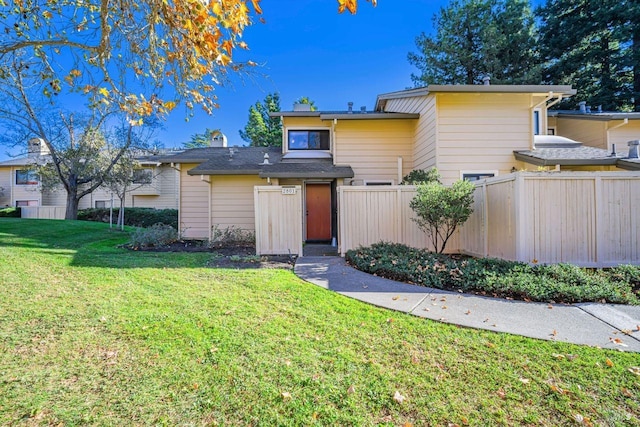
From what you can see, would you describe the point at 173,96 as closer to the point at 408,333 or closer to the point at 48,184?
the point at 408,333

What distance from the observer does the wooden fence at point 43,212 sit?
2041 centimetres

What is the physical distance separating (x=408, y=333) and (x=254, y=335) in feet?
5.69

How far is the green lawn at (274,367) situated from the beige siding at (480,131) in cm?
666

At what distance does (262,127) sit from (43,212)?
17.7 m

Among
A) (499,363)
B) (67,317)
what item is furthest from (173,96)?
(499,363)

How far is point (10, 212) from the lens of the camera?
19953 mm

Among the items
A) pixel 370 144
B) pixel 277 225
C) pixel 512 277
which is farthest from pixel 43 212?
pixel 512 277

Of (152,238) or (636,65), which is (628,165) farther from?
(636,65)

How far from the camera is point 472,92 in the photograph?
29.3 feet

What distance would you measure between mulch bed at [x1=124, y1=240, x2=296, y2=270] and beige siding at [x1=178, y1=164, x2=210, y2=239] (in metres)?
1.11

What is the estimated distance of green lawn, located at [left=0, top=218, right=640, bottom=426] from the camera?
7.40 feet

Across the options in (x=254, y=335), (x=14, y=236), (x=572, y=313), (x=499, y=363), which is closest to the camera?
(x=499, y=363)

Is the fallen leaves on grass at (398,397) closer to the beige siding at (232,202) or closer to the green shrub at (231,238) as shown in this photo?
the green shrub at (231,238)

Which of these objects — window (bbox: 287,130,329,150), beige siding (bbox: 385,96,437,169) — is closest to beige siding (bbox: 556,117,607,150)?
beige siding (bbox: 385,96,437,169)
